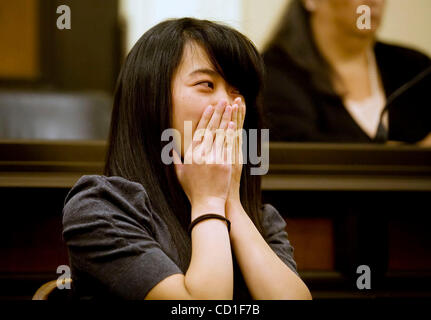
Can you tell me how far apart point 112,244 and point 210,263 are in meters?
0.19

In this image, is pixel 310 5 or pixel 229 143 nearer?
pixel 229 143

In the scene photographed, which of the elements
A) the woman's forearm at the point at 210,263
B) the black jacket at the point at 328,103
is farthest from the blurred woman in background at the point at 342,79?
the woman's forearm at the point at 210,263

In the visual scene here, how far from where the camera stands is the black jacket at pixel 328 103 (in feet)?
6.43

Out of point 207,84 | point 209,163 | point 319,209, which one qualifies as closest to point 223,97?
point 207,84

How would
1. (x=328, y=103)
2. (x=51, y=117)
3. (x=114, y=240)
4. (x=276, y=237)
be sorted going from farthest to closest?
(x=51, y=117)
(x=328, y=103)
(x=276, y=237)
(x=114, y=240)

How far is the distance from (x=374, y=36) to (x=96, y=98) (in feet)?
4.62

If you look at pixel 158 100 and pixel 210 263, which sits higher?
pixel 158 100

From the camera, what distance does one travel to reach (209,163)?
1.03 meters

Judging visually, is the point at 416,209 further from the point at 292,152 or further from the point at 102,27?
the point at 102,27

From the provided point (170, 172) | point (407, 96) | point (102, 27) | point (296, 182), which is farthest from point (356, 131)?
point (102, 27)

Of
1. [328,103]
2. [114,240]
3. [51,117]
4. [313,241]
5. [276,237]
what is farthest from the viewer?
[51,117]

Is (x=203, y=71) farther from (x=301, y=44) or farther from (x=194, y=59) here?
(x=301, y=44)

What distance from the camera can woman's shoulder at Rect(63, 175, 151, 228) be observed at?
938 millimetres

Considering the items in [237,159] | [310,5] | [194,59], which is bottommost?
[237,159]
